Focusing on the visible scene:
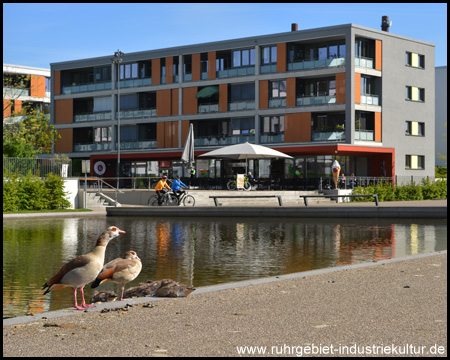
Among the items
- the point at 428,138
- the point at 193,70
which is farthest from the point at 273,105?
the point at 428,138

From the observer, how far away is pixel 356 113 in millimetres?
49969

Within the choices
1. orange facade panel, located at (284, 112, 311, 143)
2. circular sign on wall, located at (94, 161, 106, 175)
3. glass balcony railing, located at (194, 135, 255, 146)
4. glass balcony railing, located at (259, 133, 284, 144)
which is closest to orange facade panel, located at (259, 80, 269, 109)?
orange facade panel, located at (284, 112, 311, 143)

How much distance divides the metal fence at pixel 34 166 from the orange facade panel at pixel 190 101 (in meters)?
24.2

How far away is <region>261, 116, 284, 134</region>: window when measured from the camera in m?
52.6

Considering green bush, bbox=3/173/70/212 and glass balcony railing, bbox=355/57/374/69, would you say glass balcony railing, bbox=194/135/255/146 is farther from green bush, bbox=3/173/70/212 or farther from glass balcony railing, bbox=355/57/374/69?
green bush, bbox=3/173/70/212

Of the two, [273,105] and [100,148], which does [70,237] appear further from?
[100,148]

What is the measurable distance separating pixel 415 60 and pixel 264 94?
40.7ft

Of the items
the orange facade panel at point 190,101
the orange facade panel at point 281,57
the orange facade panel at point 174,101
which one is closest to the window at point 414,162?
the orange facade panel at point 281,57

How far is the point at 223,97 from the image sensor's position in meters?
Result: 55.1

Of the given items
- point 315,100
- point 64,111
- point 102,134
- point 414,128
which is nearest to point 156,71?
point 102,134

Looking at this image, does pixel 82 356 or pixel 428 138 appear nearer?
pixel 82 356

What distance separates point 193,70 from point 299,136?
11375mm

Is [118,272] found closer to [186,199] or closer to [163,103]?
[186,199]

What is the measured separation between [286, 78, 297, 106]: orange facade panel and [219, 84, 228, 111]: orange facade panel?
5.45m
